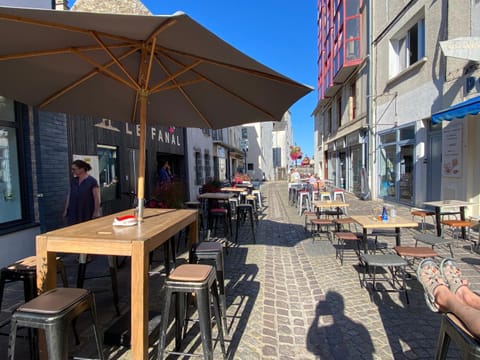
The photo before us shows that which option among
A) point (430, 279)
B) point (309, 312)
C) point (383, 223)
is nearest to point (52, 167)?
point (309, 312)

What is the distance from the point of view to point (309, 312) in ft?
10.6

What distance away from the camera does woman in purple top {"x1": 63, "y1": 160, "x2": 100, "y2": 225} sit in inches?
166

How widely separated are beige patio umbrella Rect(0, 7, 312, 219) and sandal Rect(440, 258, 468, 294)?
1958mm

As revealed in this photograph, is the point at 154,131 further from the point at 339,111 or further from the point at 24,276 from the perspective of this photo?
the point at 339,111

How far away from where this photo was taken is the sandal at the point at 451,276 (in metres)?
1.94

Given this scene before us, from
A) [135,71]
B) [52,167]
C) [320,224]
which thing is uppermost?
[135,71]

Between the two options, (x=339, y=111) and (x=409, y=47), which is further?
(x=339, y=111)

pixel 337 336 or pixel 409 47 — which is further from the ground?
pixel 409 47

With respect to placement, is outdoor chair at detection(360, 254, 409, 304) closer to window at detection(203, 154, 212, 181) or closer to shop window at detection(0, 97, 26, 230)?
shop window at detection(0, 97, 26, 230)

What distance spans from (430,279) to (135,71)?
350 centimetres

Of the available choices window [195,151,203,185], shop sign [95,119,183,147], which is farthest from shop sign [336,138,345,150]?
shop sign [95,119,183,147]

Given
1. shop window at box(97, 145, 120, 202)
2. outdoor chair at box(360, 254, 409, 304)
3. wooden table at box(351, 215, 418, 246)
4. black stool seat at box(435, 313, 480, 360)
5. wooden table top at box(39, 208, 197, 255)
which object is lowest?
outdoor chair at box(360, 254, 409, 304)

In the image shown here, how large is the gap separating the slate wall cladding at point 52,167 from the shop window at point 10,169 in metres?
0.28

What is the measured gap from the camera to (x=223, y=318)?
2.75 m
